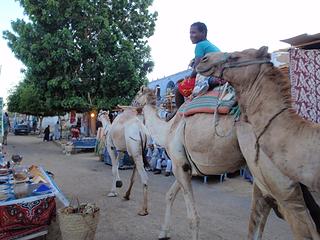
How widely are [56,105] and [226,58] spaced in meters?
18.3

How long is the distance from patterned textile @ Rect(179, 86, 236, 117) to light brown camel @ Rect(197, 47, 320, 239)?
362 millimetres

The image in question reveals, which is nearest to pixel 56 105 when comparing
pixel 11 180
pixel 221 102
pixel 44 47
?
pixel 44 47

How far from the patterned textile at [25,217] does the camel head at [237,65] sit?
2.72m

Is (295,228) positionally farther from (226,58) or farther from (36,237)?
(36,237)

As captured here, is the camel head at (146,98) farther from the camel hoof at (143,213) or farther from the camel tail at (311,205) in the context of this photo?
the camel tail at (311,205)

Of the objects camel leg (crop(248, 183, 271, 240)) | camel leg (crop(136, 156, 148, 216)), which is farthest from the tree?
camel leg (crop(248, 183, 271, 240))

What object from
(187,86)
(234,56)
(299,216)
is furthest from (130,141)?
(299,216)

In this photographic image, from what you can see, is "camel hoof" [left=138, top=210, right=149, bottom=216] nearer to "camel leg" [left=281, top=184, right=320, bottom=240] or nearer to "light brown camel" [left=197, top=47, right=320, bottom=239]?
"light brown camel" [left=197, top=47, right=320, bottom=239]

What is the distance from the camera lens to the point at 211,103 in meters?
3.63

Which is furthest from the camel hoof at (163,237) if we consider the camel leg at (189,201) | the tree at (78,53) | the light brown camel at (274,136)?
the tree at (78,53)

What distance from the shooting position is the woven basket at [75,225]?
14.1ft

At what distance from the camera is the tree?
19609 mm

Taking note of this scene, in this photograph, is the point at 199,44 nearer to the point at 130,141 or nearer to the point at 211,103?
the point at 211,103

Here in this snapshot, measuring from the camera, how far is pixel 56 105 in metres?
20.2
